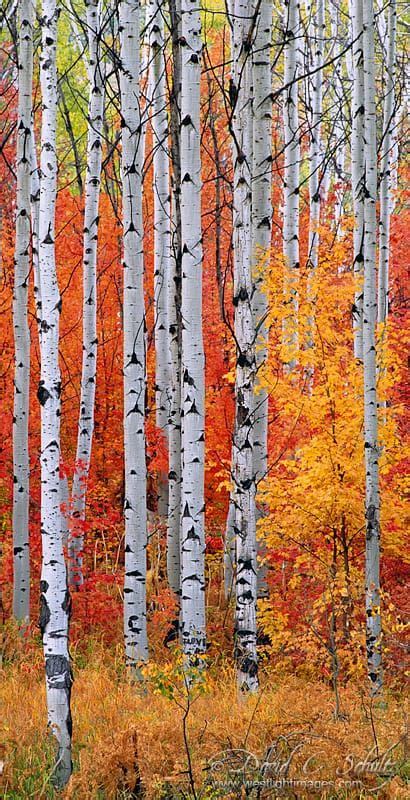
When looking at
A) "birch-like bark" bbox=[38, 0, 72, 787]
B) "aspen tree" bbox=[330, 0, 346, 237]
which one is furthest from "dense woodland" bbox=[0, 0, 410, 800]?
"aspen tree" bbox=[330, 0, 346, 237]

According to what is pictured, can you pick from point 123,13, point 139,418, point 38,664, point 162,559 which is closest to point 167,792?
point 139,418

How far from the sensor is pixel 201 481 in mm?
6984

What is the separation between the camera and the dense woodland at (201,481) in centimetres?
502

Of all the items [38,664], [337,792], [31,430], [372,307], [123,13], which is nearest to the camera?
[337,792]

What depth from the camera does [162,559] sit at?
514 inches

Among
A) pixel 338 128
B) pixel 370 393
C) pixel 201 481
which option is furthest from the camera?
pixel 338 128

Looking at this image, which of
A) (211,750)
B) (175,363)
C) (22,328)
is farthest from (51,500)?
(175,363)

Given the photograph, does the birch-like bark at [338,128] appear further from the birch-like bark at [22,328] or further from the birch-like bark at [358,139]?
the birch-like bark at [22,328]

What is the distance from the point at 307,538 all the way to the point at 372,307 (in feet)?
10.1

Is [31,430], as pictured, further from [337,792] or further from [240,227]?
[337,792]

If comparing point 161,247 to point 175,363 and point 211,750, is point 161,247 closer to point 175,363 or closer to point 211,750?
point 175,363

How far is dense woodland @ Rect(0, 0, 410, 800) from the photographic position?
502 centimetres

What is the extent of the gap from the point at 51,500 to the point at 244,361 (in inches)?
86.5

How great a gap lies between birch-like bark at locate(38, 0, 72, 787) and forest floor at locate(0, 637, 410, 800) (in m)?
0.20
